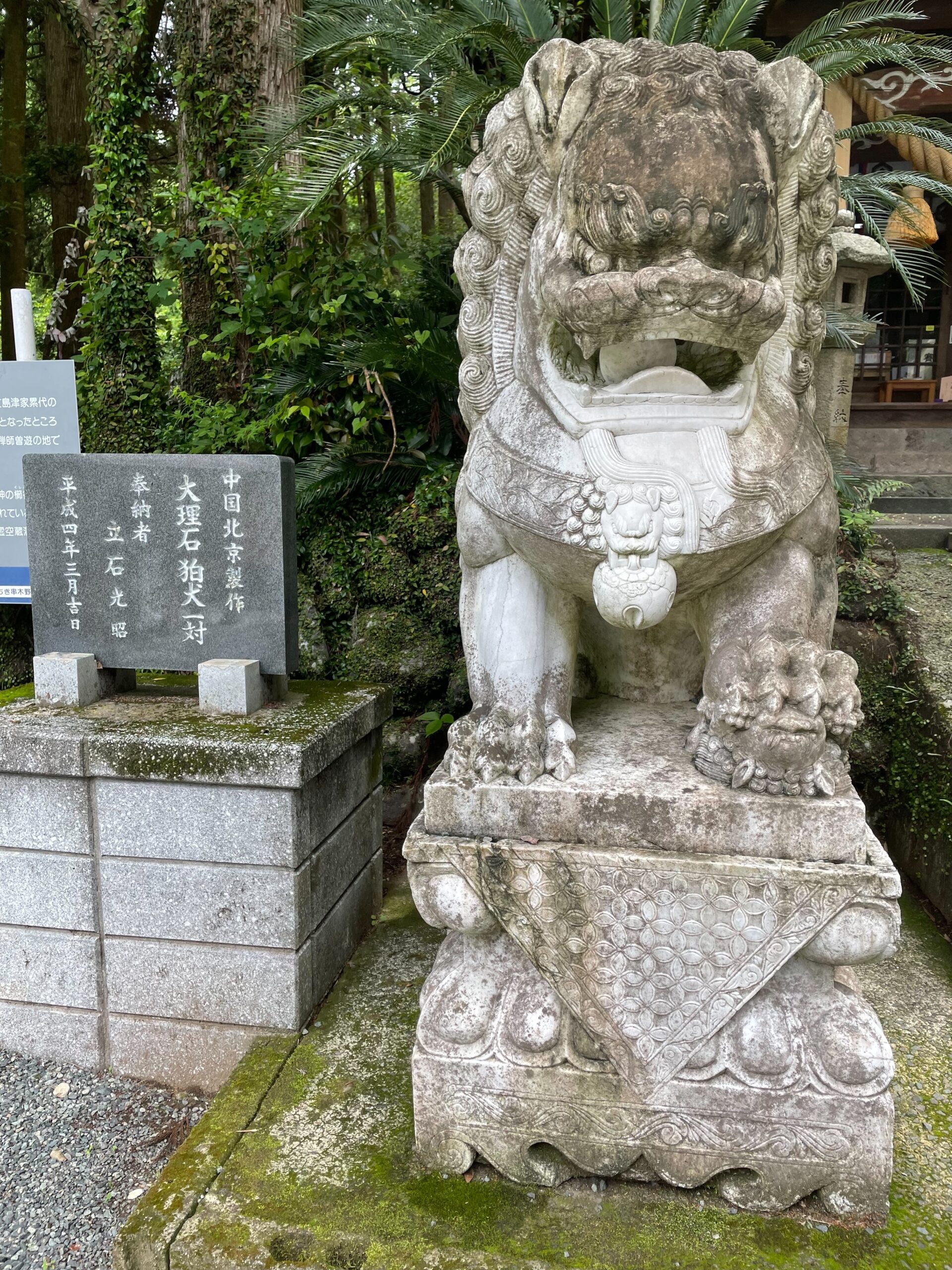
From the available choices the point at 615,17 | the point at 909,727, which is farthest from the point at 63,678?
the point at 615,17

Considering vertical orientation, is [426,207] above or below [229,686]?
above

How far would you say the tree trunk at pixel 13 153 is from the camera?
8242 millimetres

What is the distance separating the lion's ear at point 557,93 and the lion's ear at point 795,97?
0.33m

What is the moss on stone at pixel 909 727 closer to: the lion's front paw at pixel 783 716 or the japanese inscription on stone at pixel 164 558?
the lion's front paw at pixel 783 716

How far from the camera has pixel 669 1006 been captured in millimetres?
1809

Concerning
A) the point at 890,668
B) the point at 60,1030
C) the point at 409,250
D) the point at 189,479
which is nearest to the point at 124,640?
the point at 189,479

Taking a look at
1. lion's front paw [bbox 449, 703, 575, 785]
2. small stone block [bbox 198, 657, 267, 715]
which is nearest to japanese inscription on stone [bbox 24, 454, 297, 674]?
small stone block [bbox 198, 657, 267, 715]

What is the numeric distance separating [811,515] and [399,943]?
185 cm

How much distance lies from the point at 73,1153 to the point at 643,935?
1.71m

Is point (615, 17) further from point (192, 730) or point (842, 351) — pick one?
point (192, 730)

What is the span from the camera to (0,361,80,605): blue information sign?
145 inches

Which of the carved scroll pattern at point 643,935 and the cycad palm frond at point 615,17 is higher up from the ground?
the cycad palm frond at point 615,17

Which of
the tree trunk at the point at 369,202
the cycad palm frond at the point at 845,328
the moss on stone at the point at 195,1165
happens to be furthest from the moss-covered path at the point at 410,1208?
the tree trunk at the point at 369,202

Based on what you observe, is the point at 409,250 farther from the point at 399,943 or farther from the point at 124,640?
the point at 399,943
